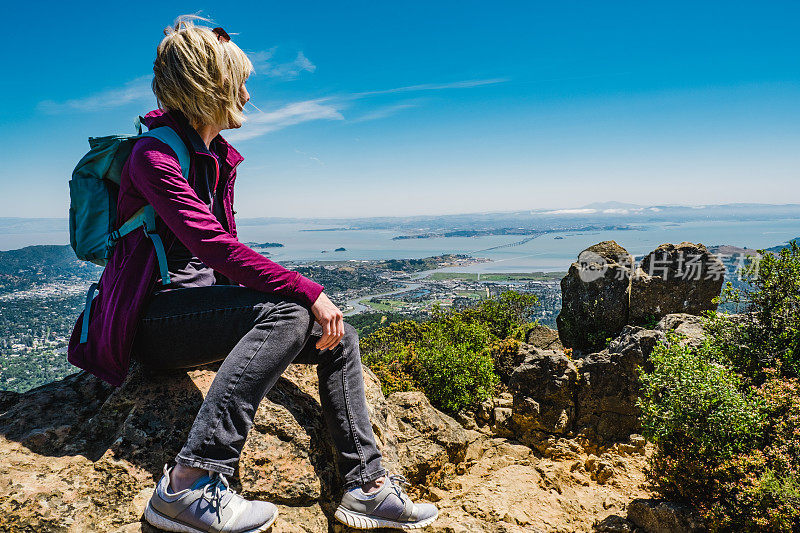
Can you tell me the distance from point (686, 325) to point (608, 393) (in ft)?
6.18

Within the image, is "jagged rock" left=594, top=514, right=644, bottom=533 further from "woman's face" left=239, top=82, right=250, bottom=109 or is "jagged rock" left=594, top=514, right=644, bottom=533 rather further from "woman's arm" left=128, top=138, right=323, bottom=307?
"woman's face" left=239, top=82, right=250, bottom=109

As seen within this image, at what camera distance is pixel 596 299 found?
11719 millimetres

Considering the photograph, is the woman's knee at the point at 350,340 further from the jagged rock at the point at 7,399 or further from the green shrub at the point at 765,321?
the green shrub at the point at 765,321

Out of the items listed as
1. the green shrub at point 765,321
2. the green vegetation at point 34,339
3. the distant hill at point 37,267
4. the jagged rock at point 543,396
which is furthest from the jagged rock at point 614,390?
the distant hill at point 37,267

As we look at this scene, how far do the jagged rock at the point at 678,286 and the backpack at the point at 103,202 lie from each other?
37.7 ft

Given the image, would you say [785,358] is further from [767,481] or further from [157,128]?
[157,128]

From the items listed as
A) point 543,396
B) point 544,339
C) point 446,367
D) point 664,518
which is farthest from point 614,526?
point 544,339

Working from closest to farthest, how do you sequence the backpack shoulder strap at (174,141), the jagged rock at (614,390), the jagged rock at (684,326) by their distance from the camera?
the backpack shoulder strap at (174,141)
the jagged rock at (614,390)
the jagged rock at (684,326)

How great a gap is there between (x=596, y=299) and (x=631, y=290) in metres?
0.87

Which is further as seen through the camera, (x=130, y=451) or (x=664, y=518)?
(x=664, y=518)

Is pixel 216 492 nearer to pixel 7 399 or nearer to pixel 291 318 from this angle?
pixel 291 318

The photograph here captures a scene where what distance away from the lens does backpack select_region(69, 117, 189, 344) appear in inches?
94.7

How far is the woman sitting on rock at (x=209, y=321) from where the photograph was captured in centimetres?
216

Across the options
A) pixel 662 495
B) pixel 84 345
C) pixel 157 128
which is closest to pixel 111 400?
pixel 84 345
